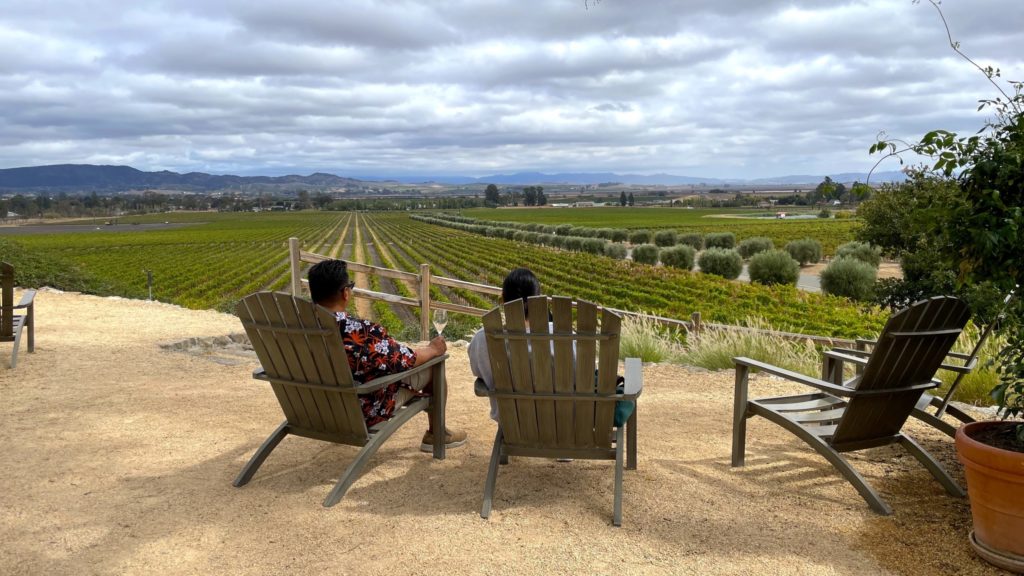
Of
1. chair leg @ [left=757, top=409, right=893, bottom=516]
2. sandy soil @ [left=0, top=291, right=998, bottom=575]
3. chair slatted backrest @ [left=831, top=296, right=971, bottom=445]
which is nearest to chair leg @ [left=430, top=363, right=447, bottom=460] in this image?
sandy soil @ [left=0, top=291, right=998, bottom=575]

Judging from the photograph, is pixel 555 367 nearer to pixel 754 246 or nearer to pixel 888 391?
pixel 888 391

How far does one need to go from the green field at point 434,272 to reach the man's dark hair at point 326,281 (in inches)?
278

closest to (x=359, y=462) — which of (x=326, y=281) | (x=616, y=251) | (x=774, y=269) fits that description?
(x=326, y=281)

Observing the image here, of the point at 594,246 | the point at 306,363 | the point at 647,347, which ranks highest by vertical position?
the point at 306,363

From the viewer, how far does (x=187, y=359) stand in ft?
23.0

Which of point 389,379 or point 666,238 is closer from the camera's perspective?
point 389,379

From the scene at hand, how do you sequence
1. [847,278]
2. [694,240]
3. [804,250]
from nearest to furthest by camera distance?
1. [847,278]
2. [804,250]
3. [694,240]

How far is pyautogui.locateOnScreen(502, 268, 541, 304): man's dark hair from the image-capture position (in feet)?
10.8

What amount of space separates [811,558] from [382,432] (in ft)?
6.22

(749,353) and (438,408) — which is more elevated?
(438,408)

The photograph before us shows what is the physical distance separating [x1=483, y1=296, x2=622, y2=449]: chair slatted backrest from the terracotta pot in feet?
4.47

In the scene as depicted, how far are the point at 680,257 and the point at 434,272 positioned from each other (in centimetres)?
1711

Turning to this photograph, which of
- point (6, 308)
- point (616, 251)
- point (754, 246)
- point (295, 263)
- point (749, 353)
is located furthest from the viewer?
point (616, 251)

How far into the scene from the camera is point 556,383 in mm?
3139
